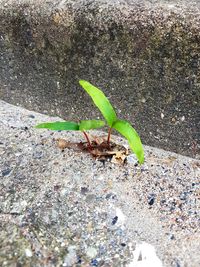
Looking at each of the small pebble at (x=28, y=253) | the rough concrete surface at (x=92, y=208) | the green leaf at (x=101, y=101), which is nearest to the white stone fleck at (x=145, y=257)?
the rough concrete surface at (x=92, y=208)

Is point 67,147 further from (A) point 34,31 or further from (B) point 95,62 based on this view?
(A) point 34,31

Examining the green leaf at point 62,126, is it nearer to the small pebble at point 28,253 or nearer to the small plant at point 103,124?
the small plant at point 103,124

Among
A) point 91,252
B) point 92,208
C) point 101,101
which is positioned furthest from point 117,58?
point 91,252

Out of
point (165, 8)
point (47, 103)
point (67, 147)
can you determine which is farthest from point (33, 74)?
point (165, 8)

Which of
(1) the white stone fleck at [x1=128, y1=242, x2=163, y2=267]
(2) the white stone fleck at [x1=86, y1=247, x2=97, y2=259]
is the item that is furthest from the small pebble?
(1) the white stone fleck at [x1=128, y1=242, x2=163, y2=267]

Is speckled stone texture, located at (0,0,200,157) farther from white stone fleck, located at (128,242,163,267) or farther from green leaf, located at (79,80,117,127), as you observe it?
white stone fleck, located at (128,242,163,267)
